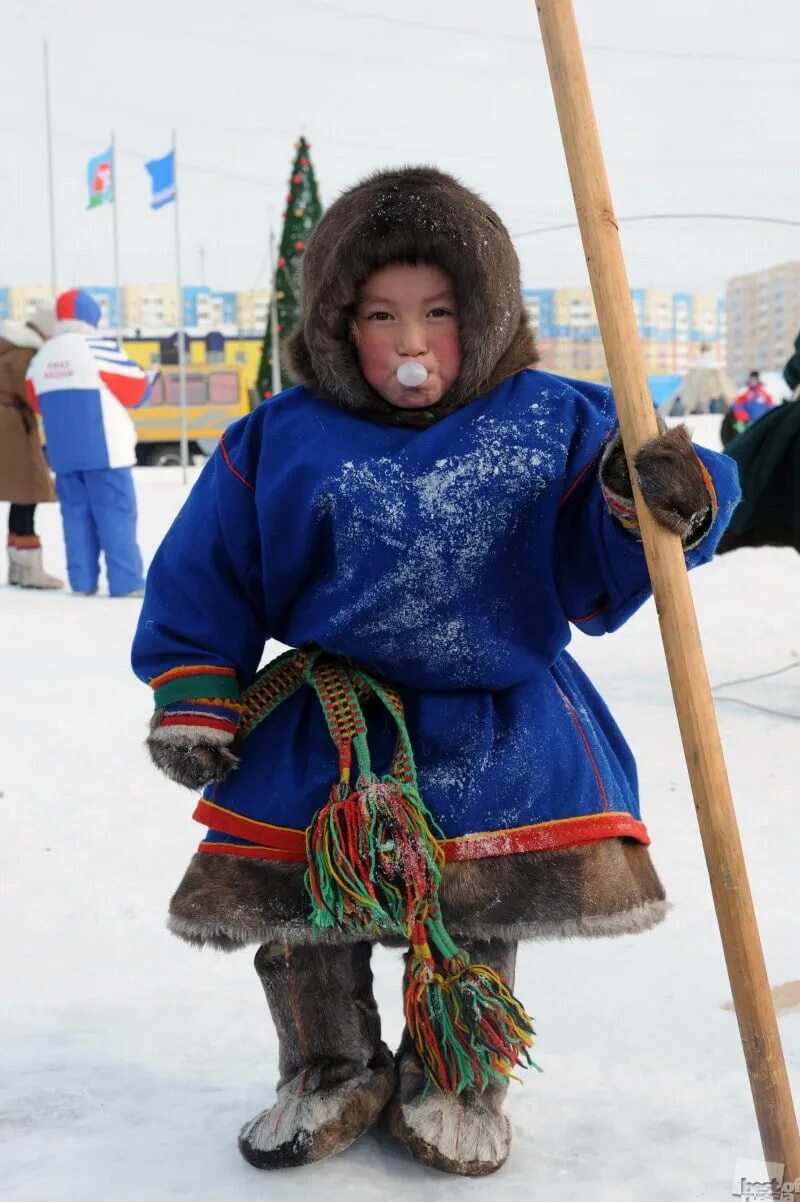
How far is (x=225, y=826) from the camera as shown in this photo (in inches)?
74.7

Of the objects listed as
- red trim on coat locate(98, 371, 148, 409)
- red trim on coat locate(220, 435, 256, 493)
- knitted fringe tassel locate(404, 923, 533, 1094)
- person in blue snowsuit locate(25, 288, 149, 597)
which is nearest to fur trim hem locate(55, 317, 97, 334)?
person in blue snowsuit locate(25, 288, 149, 597)

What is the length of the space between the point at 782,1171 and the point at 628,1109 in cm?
48

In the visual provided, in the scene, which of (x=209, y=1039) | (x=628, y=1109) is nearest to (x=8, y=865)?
(x=209, y=1039)

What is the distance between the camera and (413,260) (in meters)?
1.83

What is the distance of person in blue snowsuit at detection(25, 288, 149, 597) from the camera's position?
7484 mm

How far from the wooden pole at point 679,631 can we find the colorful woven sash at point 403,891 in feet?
1.20

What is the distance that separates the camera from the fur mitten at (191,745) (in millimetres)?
1855

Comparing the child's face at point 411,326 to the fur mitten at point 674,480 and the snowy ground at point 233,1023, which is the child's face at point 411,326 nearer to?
the fur mitten at point 674,480

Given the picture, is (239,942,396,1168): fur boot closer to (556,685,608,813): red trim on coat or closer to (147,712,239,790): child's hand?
(147,712,239,790): child's hand

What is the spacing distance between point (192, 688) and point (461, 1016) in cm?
55

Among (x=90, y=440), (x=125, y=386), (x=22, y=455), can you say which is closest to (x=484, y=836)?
(x=90, y=440)

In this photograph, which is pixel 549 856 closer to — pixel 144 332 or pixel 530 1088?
pixel 530 1088

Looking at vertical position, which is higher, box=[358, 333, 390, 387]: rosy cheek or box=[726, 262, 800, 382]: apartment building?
box=[726, 262, 800, 382]: apartment building

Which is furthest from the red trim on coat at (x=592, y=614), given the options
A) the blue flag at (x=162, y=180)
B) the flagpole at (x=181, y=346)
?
the blue flag at (x=162, y=180)
